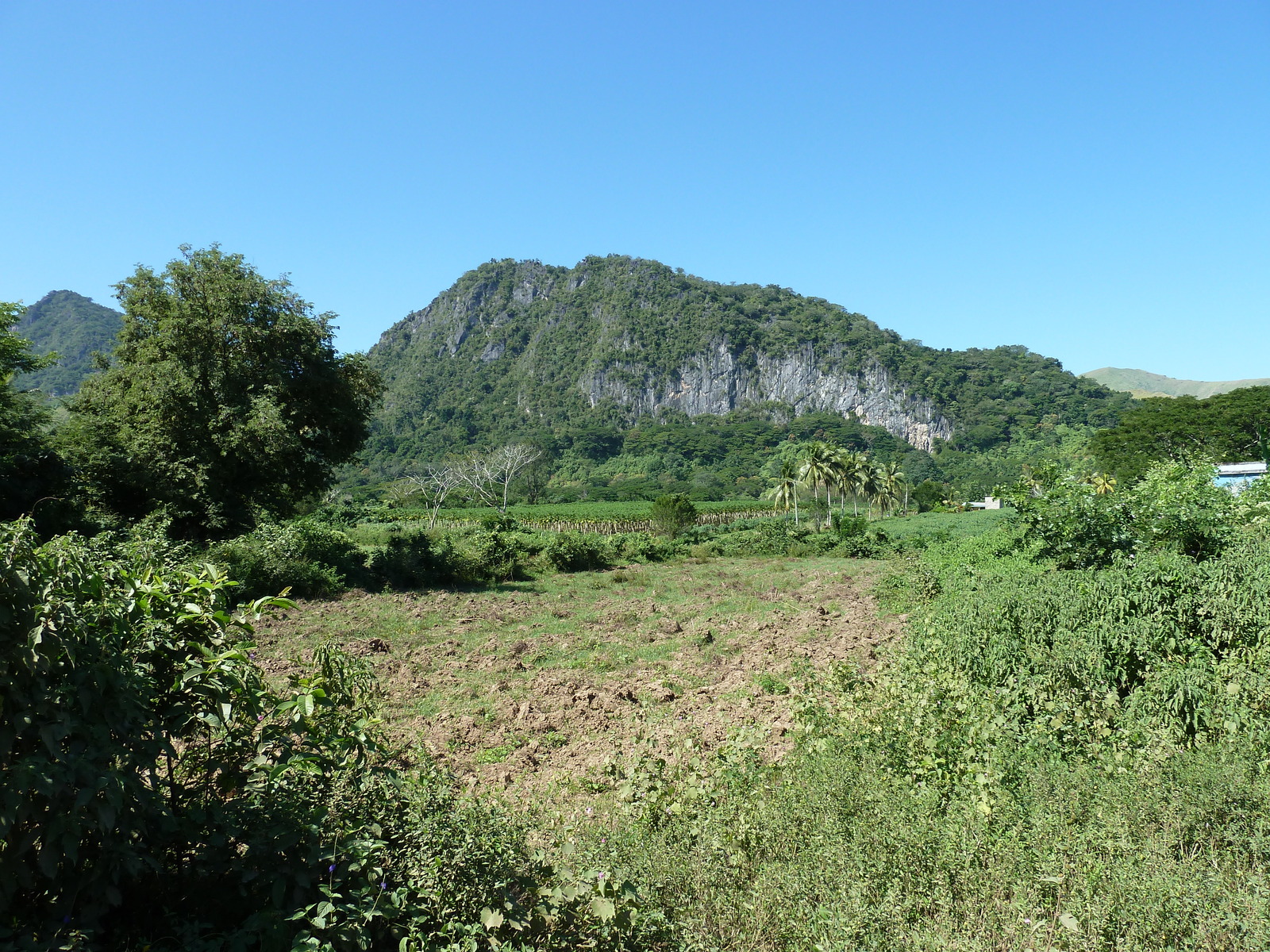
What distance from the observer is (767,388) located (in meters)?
182

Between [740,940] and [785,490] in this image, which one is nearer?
[740,940]

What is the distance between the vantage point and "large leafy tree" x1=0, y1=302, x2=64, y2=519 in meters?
12.6

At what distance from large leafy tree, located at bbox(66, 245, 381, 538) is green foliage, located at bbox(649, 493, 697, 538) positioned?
69.6ft

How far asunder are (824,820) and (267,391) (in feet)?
51.0

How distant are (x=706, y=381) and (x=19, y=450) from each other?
17108 cm

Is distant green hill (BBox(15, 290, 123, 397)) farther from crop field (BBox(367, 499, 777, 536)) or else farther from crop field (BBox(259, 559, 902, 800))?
crop field (BBox(259, 559, 902, 800))

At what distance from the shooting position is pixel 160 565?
321 centimetres

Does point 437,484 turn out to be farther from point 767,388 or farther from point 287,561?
point 767,388

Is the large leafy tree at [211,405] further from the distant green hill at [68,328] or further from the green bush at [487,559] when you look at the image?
the distant green hill at [68,328]

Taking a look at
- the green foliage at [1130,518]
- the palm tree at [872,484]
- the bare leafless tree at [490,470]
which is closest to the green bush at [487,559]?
the green foliage at [1130,518]

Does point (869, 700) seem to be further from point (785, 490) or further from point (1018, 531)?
point (785, 490)

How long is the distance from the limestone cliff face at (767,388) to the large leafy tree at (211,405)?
154869mm

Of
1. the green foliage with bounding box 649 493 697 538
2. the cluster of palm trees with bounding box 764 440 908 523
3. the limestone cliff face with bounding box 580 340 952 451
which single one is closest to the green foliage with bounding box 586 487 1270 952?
the green foliage with bounding box 649 493 697 538

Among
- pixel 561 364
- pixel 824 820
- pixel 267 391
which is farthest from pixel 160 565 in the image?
pixel 561 364
